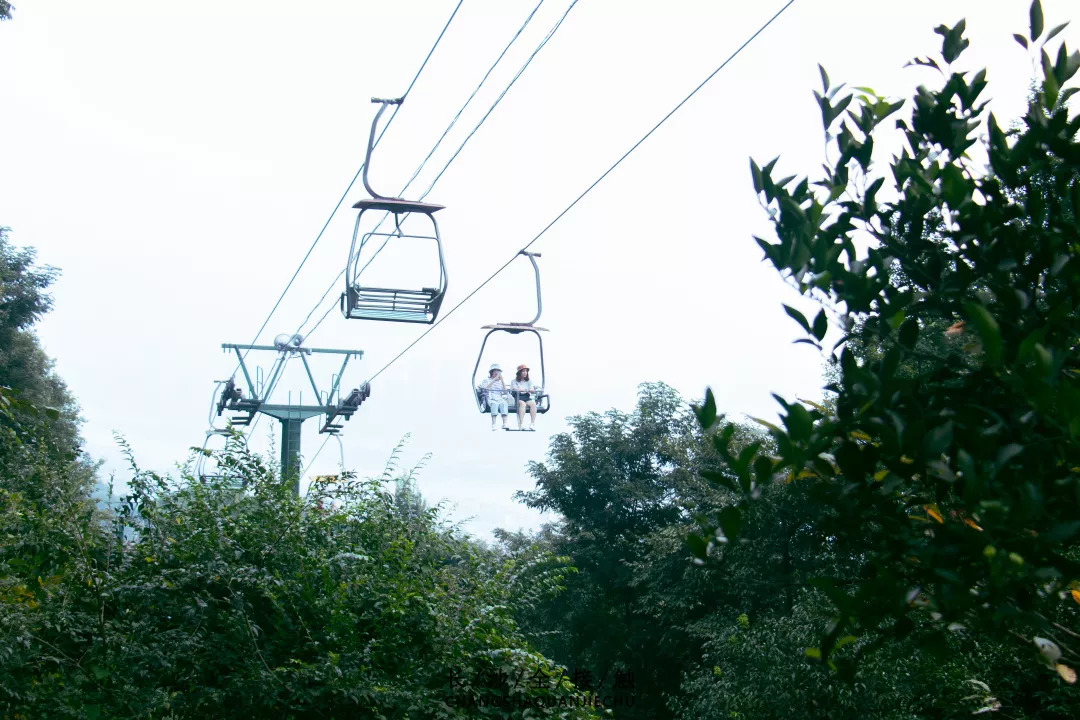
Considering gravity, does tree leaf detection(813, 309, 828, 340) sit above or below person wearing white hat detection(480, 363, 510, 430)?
below

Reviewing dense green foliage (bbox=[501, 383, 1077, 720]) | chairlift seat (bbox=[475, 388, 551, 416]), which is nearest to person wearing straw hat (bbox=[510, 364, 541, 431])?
chairlift seat (bbox=[475, 388, 551, 416])

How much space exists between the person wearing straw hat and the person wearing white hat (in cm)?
18

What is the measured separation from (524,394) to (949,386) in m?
17.4

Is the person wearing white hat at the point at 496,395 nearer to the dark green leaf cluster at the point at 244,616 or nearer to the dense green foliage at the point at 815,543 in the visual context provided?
the dense green foliage at the point at 815,543

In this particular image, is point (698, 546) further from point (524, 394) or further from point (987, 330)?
point (524, 394)

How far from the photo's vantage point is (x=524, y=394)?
19.5 metres

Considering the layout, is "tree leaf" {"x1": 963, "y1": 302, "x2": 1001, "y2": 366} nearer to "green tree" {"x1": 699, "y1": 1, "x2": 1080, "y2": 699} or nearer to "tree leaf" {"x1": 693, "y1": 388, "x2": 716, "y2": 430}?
"green tree" {"x1": 699, "y1": 1, "x2": 1080, "y2": 699}

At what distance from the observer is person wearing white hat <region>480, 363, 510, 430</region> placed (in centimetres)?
1923

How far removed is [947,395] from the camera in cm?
213

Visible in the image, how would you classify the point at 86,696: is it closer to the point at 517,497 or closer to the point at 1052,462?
the point at 1052,462

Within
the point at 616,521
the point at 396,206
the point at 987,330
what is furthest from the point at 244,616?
the point at 616,521

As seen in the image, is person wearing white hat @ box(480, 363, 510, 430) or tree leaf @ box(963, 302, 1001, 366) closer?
tree leaf @ box(963, 302, 1001, 366)

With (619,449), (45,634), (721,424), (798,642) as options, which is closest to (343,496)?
(45,634)

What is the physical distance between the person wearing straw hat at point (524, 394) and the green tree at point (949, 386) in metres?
16.7
